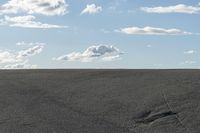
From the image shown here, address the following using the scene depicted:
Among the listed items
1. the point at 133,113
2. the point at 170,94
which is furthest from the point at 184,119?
the point at 170,94

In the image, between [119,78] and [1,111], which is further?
[119,78]

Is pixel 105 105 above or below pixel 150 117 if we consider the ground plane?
above

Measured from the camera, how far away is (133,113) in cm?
1452

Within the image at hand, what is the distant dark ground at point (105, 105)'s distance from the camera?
42.4 ft

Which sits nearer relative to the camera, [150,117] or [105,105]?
[150,117]

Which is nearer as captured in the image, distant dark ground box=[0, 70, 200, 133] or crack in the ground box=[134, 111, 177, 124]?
distant dark ground box=[0, 70, 200, 133]

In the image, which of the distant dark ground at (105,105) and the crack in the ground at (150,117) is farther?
the crack in the ground at (150,117)

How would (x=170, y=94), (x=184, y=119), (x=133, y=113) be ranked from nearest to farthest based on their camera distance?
(x=184, y=119) → (x=133, y=113) → (x=170, y=94)

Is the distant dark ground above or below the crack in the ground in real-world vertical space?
above

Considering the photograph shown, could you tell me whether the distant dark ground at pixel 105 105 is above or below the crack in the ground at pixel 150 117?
above

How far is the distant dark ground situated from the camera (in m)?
12.9

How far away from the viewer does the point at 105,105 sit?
1591 cm

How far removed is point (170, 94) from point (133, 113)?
90.2 inches

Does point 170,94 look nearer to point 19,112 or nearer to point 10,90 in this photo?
point 19,112
